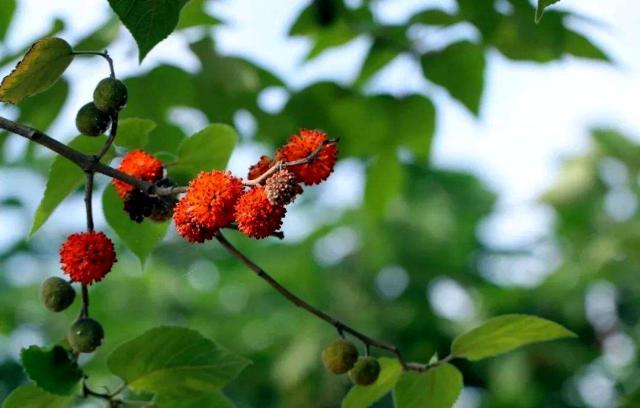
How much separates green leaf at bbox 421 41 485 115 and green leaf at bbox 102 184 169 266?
85 cm

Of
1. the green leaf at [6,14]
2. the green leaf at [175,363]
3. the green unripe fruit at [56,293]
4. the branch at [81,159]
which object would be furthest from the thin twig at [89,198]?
the green leaf at [6,14]

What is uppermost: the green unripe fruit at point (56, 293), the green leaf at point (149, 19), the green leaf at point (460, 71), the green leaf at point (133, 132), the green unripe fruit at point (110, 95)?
the green leaf at point (149, 19)

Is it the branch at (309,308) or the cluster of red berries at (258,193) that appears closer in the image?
the cluster of red berries at (258,193)

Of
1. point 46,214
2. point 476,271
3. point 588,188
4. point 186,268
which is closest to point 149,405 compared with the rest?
point 46,214

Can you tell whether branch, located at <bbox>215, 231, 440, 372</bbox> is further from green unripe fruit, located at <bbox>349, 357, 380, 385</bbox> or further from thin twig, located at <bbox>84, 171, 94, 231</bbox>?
thin twig, located at <bbox>84, 171, 94, 231</bbox>

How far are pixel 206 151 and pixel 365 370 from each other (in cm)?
32

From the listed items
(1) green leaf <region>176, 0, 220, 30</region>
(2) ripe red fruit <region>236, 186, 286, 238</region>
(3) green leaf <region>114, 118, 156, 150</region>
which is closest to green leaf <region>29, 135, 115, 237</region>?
(3) green leaf <region>114, 118, 156, 150</region>

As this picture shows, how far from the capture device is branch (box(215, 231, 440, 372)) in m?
1.06

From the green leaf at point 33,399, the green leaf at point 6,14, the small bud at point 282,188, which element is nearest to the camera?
the small bud at point 282,188

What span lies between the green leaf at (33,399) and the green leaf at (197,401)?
0.11 meters

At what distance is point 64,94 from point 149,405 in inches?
32.6

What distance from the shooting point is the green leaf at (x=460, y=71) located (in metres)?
1.98

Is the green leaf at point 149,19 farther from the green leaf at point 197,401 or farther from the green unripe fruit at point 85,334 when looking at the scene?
the green leaf at point 197,401

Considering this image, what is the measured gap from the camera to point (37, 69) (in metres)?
1.04
